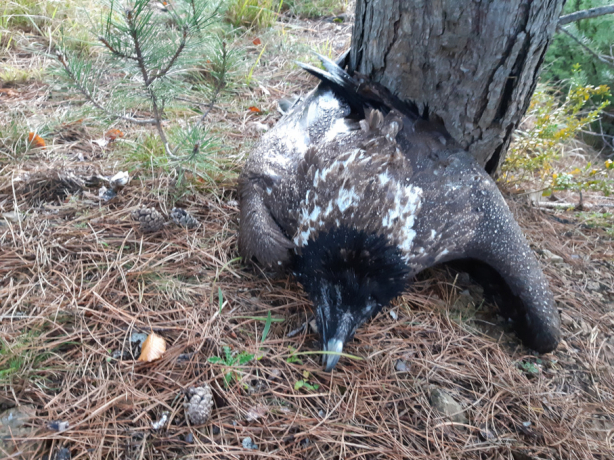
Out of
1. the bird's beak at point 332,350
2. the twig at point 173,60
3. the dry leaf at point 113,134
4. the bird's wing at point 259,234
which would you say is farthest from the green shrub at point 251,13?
the bird's beak at point 332,350

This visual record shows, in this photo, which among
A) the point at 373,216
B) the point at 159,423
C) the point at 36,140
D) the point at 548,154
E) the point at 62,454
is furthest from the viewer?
the point at 548,154

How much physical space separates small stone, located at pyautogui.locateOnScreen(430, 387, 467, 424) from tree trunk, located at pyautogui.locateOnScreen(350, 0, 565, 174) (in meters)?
1.49

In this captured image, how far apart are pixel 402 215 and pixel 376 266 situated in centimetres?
32

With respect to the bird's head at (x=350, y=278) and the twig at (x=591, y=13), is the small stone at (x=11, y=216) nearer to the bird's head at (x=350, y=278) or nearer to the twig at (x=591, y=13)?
the bird's head at (x=350, y=278)

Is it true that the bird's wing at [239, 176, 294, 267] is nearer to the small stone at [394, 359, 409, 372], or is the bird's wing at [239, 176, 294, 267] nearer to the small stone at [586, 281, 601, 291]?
the small stone at [394, 359, 409, 372]

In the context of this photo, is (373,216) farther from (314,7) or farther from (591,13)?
(314,7)

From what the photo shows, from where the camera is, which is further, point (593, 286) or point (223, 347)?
point (593, 286)

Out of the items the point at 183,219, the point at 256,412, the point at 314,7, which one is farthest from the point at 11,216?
the point at 314,7

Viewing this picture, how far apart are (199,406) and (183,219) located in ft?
3.75

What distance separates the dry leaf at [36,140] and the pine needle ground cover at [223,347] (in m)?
0.06

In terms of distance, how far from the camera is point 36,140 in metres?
2.75

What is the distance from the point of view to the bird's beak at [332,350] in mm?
1788

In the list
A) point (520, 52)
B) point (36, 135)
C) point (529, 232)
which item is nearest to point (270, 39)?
point (36, 135)

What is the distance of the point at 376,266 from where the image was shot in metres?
1.92
